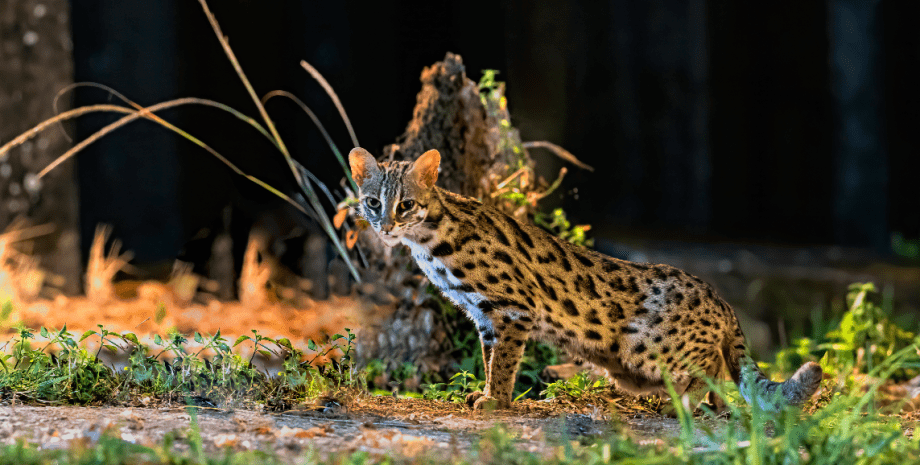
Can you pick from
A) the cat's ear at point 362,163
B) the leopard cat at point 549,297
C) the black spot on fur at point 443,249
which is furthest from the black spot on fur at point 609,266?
the cat's ear at point 362,163

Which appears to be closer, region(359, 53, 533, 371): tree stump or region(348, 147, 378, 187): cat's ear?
region(348, 147, 378, 187): cat's ear

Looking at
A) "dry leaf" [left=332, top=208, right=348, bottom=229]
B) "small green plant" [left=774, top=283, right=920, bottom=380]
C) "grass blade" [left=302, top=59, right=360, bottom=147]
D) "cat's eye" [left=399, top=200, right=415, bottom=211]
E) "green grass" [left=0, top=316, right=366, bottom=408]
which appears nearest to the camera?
"green grass" [left=0, top=316, right=366, bottom=408]

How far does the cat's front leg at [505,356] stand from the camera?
149 inches

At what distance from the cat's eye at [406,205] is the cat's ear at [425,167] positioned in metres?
0.11

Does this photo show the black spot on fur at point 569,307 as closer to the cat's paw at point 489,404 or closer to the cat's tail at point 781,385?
the cat's paw at point 489,404

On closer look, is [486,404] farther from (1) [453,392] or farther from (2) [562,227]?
(2) [562,227]

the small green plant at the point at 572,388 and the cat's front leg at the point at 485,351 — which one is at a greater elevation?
the cat's front leg at the point at 485,351

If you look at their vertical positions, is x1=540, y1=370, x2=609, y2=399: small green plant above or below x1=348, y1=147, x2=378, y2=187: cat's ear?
below

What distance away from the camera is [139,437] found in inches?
110

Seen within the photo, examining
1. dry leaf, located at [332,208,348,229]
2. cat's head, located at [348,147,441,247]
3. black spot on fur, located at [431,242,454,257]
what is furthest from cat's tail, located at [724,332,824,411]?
dry leaf, located at [332,208,348,229]

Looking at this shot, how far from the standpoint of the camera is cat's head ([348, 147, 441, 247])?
3620 mm

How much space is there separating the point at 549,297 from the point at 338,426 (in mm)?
1240

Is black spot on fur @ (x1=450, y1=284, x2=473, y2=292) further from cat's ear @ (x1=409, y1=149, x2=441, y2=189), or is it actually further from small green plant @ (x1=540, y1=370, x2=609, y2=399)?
small green plant @ (x1=540, y1=370, x2=609, y2=399)

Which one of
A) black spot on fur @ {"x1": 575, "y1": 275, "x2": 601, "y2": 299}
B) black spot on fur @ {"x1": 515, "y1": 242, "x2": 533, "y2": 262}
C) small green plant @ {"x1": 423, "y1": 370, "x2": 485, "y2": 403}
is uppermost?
black spot on fur @ {"x1": 515, "y1": 242, "x2": 533, "y2": 262}
